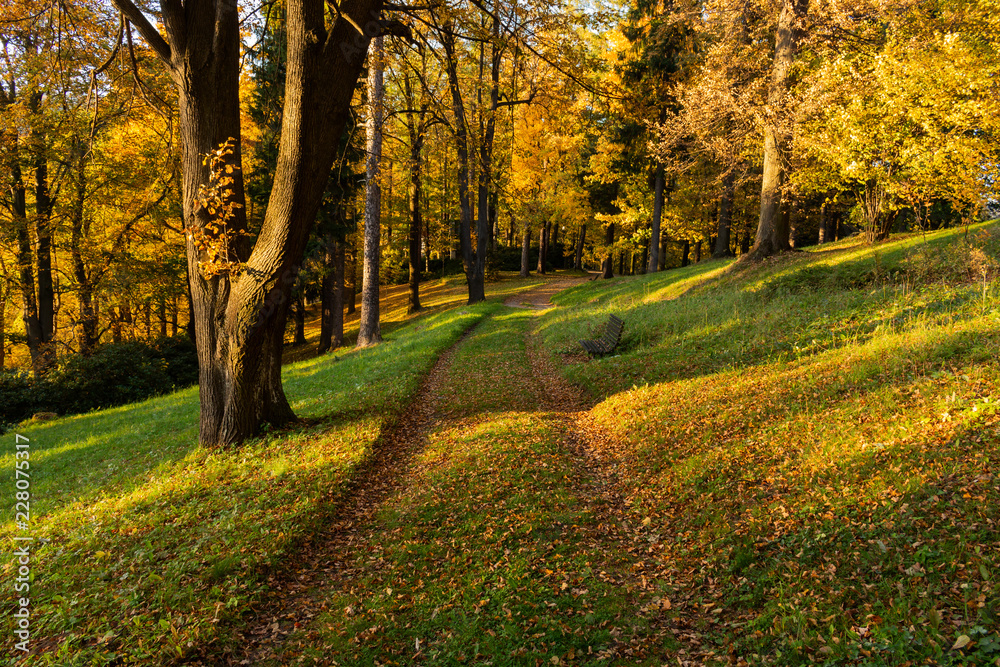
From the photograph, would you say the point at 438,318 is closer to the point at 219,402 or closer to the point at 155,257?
the point at 155,257

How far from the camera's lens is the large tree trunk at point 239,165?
6527 millimetres

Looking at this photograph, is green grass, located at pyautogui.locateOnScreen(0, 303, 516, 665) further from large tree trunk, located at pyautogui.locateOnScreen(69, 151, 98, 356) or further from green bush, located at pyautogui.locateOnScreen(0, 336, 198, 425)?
large tree trunk, located at pyautogui.locateOnScreen(69, 151, 98, 356)

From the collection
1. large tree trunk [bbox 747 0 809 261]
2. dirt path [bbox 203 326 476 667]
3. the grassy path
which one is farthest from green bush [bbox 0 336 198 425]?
large tree trunk [bbox 747 0 809 261]

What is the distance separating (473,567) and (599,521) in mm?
1522

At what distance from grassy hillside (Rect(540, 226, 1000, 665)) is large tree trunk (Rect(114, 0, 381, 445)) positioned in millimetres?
5254

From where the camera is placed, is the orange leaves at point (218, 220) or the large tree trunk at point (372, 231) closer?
the orange leaves at point (218, 220)

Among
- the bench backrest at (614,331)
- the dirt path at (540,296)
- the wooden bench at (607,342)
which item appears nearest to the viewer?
the wooden bench at (607,342)

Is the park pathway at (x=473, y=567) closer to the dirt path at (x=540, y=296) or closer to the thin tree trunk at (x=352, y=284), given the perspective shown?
the dirt path at (x=540, y=296)

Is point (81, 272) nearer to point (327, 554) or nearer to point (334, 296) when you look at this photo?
point (334, 296)

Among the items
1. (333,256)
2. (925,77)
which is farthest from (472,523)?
(333,256)

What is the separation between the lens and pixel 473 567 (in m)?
4.62

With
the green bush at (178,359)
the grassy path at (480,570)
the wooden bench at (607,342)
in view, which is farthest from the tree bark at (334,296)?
the grassy path at (480,570)

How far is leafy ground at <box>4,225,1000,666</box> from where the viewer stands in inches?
140

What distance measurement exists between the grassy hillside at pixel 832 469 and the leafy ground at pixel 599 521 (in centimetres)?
2
